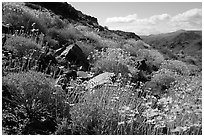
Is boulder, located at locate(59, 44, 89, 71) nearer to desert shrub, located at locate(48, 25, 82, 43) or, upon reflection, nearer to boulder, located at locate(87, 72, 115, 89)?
boulder, located at locate(87, 72, 115, 89)

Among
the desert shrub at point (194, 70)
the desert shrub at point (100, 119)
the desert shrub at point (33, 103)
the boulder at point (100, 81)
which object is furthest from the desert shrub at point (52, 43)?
the desert shrub at point (194, 70)

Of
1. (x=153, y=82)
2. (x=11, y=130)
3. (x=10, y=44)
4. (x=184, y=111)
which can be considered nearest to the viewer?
(x=11, y=130)

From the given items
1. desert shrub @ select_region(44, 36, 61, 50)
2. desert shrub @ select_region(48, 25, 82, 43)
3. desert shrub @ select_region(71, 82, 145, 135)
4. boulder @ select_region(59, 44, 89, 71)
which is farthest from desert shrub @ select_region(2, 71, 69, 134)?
desert shrub @ select_region(48, 25, 82, 43)

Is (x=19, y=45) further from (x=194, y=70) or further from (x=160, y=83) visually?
(x=194, y=70)

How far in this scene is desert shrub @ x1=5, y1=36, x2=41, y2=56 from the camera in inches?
269

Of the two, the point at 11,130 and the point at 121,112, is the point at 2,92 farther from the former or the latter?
the point at 121,112

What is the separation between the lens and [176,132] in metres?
4.39

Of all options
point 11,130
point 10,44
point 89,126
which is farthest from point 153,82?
point 11,130

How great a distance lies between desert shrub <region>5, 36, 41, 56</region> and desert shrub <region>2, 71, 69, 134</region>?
1.72m

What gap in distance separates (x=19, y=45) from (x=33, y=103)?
8.74 ft

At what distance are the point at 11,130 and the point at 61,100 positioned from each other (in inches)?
37.6

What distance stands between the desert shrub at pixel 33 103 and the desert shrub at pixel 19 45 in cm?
172

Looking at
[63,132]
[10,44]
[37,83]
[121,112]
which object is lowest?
[63,132]

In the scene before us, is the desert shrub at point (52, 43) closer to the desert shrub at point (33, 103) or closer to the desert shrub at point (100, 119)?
the desert shrub at point (33, 103)
